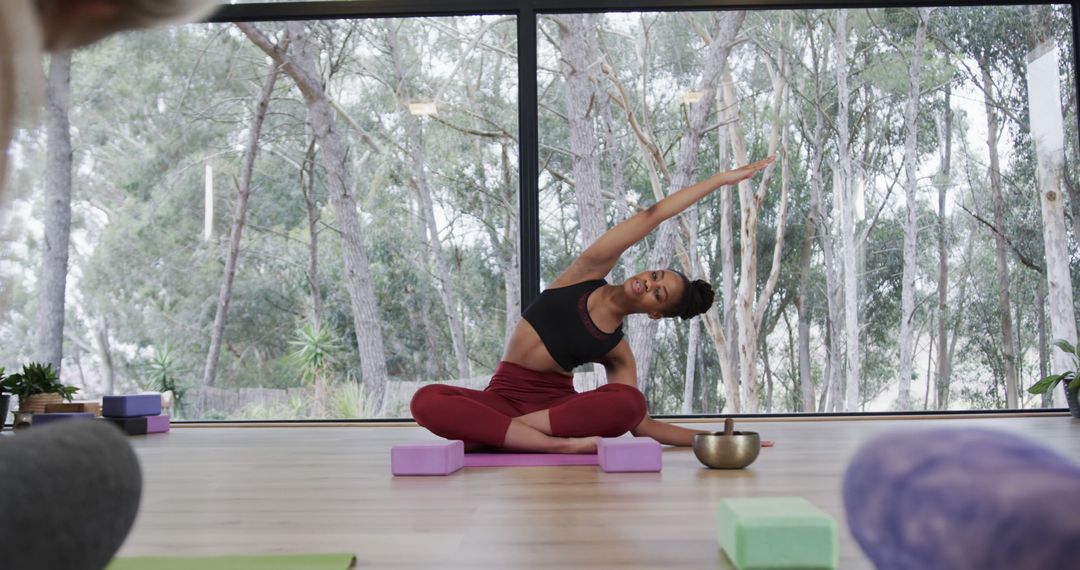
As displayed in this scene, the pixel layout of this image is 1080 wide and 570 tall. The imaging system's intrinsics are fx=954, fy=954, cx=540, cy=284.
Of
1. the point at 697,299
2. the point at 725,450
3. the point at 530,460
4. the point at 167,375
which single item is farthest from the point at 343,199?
the point at 725,450

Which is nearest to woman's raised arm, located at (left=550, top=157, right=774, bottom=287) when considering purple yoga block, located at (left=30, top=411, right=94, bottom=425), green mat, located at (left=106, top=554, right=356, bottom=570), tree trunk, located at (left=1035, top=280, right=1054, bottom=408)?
green mat, located at (left=106, top=554, right=356, bottom=570)

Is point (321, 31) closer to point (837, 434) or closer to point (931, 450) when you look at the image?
point (837, 434)

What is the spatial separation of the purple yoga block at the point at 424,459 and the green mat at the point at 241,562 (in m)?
1.27

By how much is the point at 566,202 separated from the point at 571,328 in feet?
9.06

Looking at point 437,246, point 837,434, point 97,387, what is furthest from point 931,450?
point 97,387

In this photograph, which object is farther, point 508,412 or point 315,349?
point 315,349

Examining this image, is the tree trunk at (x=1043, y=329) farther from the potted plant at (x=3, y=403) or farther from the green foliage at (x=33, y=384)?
the potted plant at (x=3, y=403)

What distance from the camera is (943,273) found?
19.3 ft

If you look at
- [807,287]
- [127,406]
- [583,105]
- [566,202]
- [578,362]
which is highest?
[583,105]

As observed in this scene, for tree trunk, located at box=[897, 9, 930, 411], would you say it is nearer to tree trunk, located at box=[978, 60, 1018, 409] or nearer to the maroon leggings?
tree trunk, located at box=[978, 60, 1018, 409]

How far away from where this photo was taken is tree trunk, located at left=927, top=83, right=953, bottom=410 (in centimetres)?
585

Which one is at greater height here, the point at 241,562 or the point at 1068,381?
the point at 1068,381

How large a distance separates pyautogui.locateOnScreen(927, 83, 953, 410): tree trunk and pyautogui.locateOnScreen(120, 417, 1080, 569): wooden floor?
2.21 meters

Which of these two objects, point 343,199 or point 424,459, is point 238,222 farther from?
point 424,459
